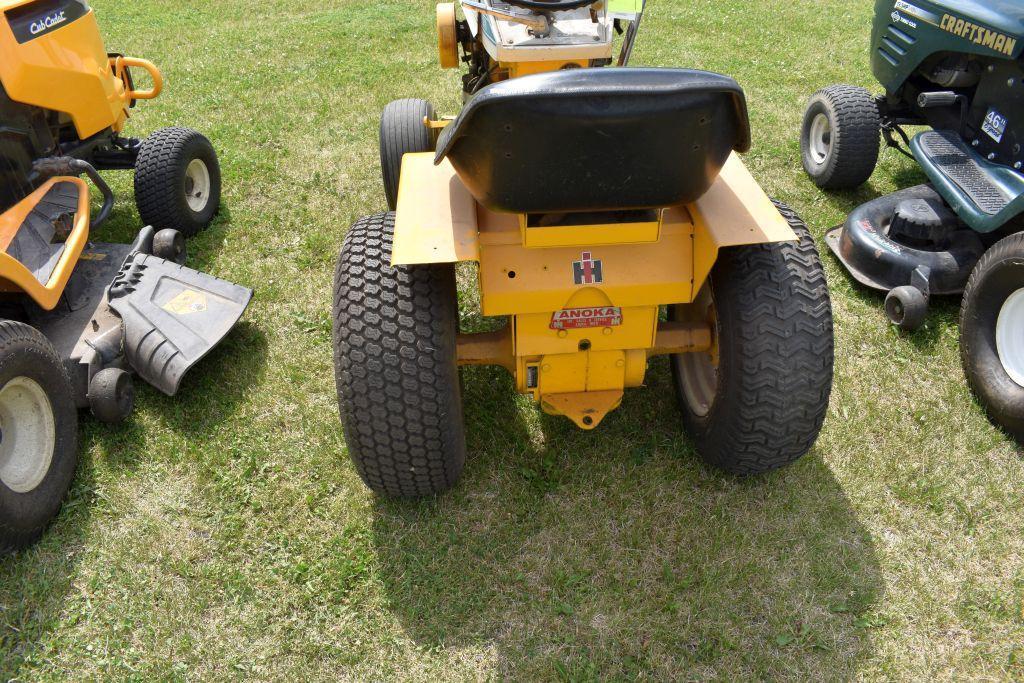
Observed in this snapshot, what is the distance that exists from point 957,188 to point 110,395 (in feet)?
12.3

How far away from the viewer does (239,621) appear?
2.33m

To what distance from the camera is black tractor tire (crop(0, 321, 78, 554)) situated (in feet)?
8.05

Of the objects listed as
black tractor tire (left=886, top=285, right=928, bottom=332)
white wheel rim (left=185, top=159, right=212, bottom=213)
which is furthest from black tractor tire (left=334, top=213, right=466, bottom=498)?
white wheel rim (left=185, top=159, right=212, bottom=213)

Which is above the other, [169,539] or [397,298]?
[397,298]

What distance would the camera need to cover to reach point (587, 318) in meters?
2.39

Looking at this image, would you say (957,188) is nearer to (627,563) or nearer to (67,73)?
(627,563)

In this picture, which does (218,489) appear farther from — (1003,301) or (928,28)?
(928,28)

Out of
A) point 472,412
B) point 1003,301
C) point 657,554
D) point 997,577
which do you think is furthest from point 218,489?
Result: point 1003,301

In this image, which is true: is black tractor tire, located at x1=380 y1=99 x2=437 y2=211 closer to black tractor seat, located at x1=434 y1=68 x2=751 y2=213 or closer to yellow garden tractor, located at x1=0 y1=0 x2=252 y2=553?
yellow garden tractor, located at x1=0 y1=0 x2=252 y2=553

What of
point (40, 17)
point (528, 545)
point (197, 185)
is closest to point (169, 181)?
point (197, 185)

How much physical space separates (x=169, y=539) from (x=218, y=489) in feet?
0.78

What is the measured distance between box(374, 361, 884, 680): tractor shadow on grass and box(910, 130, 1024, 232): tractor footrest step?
1448 mm

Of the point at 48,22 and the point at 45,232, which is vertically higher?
the point at 48,22

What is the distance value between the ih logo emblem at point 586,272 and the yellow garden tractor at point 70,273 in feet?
5.45
